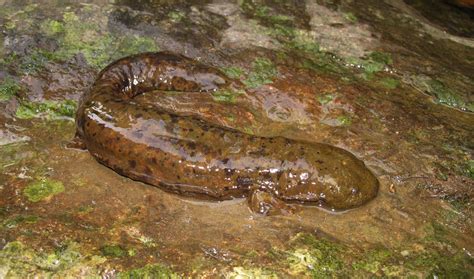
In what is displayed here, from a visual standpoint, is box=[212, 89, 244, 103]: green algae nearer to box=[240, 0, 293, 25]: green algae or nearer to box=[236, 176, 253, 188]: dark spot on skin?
box=[236, 176, 253, 188]: dark spot on skin

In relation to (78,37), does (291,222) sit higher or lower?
lower

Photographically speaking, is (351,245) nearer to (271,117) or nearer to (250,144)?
(250,144)

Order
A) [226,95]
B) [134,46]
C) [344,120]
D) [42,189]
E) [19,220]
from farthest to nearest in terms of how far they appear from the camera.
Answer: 1. [134,46]
2. [226,95]
3. [344,120]
4. [42,189]
5. [19,220]

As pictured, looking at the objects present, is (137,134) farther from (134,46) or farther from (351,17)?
(351,17)

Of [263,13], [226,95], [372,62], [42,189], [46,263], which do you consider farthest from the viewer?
[263,13]

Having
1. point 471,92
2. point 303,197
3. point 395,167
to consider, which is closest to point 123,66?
point 303,197

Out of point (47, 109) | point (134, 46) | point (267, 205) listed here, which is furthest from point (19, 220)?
point (134, 46)

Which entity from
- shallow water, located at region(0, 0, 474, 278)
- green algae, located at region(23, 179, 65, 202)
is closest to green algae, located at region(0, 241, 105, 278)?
shallow water, located at region(0, 0, 474, 278)
